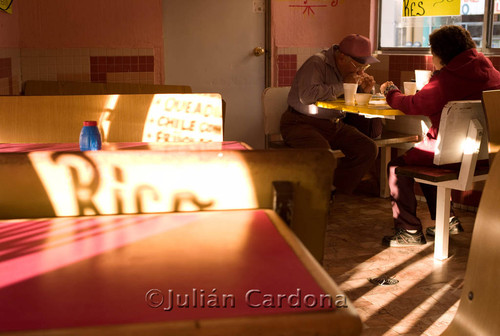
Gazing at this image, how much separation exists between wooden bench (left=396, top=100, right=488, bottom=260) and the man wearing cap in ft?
3.37

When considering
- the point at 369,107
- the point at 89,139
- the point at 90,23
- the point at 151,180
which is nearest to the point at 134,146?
the point at 89,139

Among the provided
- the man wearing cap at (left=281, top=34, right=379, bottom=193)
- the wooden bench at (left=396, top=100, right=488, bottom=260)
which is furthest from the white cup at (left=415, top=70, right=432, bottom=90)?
the wooden bench at (left=396, top=100, right=488, bottom=260)

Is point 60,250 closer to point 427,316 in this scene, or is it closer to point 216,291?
point 216,291

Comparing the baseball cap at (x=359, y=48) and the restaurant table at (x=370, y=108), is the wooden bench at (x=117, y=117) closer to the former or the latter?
the restaurant table at (x=370, y=108)

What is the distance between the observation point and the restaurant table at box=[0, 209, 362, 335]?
1049 mm

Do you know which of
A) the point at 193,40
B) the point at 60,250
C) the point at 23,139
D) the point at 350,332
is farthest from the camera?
the point at 193,40

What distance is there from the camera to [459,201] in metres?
5.02

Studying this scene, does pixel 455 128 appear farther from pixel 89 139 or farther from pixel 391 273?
pixel 89 139

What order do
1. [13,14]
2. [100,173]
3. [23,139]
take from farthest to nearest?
[13,14]
[23,139]
[100,173]

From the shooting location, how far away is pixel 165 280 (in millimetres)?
1207

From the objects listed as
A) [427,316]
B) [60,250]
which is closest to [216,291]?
[60,250]

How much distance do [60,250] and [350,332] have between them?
66 cm

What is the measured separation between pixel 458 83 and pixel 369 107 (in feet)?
2.03

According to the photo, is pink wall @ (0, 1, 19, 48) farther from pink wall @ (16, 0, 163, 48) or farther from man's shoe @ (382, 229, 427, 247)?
man's shoe @ (382, 229, 427, 247)
